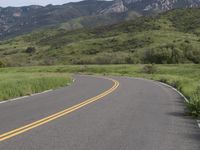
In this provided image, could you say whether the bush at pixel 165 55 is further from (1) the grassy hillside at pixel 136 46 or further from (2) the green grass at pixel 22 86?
(2) the green grass at pixel 22 86

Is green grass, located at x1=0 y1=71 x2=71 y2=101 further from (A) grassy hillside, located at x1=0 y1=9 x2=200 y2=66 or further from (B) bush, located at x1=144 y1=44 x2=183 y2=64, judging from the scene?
(A) grassy hillside, located at x1=0 y1=9 x2=200 y2=66

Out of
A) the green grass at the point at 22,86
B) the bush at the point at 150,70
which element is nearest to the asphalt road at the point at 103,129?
the green grass at the point at 22,86

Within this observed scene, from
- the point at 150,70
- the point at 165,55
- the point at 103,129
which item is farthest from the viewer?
the point at 165,55

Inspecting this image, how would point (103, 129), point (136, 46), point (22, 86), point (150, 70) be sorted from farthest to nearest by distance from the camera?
point (136, 46) < point (150, 70) < point (22, 86) < point (103, 129)

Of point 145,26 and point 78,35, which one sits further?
point 78,35

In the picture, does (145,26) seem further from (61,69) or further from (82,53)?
(61,69)

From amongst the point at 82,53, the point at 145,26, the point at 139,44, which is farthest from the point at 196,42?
the point at 145,26

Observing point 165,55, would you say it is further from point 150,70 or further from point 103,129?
point 103,129

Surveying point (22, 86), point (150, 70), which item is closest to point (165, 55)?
point (150, 70)

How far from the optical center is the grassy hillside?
100375 millimetres

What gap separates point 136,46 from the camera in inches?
4759

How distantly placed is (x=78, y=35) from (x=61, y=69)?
296 ft

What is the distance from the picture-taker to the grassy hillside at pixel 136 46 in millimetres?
100375

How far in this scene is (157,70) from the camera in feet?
240
